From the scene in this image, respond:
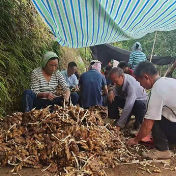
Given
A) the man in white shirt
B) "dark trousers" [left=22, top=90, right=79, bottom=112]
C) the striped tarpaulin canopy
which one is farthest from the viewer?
the man in white shirt

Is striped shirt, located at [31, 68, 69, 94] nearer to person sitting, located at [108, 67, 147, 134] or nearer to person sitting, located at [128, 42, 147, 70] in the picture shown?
person sitting, located at [108, 67, 147, 134]

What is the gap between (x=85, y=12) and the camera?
3443 millimetres

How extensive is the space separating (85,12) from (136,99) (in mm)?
1626

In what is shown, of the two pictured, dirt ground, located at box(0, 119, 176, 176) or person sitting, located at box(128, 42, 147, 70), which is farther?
person sitting, located at box(128, 42, 147, 70)

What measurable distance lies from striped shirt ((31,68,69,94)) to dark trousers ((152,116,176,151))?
1.87 meters

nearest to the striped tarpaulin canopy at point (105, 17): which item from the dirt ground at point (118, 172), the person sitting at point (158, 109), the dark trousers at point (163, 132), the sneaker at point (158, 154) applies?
the person sitting at point (158, 109)

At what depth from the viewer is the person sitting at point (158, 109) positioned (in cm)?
258

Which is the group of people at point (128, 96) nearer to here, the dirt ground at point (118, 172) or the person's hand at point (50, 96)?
the person's hand at point (50, 96)

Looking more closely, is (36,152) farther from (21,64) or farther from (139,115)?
(21,64)

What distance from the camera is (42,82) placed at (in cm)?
399

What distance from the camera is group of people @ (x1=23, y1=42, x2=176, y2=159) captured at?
8.58ft

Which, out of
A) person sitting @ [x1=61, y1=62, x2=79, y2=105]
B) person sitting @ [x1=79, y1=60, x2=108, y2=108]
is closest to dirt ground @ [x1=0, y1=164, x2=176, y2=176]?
person sitting @ [x1=79, y1=60, x2=108, y2=108]

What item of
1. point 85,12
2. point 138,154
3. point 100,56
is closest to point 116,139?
point 138,154

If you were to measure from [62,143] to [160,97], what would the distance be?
1192 mm
